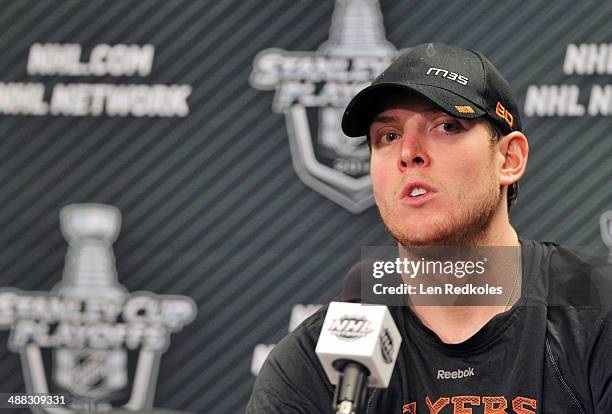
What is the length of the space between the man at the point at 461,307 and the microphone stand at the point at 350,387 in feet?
1.23

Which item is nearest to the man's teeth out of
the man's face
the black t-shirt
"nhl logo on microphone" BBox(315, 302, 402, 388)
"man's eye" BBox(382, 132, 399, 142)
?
the man's face

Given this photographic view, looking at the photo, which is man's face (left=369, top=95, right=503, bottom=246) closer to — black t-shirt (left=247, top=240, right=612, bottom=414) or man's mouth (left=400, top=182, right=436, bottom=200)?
man's mouth (left=400, top=182, right=436, bottom=200)

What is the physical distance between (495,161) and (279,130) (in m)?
0.91

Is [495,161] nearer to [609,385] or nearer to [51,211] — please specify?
[609,385]

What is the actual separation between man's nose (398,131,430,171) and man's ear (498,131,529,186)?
0.54 feet

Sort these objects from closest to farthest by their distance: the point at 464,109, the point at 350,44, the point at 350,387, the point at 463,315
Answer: the point at 350,387 < the point at 464,109 < the point at 463,315 < the point at 350,44

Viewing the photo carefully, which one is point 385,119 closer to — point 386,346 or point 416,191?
point 416,191

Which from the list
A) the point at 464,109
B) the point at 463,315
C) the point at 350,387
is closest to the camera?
the point at 350,387

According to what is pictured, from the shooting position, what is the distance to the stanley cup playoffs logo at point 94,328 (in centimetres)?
225

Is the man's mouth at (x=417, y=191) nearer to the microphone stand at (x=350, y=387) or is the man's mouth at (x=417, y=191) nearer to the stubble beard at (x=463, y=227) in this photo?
the stubble beard at (x=463, y=227)

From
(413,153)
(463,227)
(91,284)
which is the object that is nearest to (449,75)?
(413,153)

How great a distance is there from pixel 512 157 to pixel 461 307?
274mm

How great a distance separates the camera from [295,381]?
4.59 ft

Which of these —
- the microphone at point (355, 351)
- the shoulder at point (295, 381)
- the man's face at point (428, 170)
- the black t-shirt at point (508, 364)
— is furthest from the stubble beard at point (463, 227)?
the microphone at point (355, 351)
